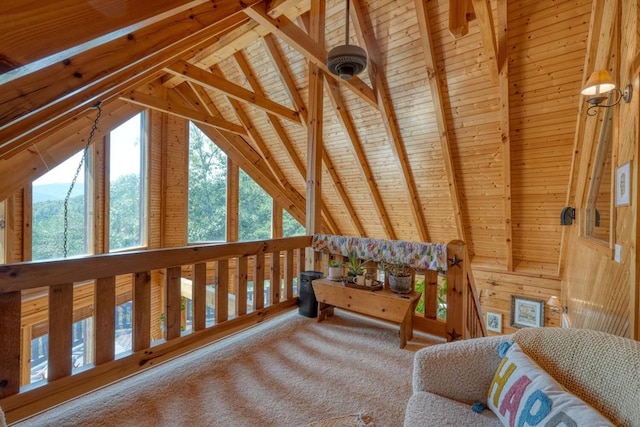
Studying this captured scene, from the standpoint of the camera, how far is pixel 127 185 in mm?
5008

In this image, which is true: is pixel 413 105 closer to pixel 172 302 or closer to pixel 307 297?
pixel 307 297

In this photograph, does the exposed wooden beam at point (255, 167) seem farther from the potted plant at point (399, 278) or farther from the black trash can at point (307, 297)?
the potted plant at point (399, 278)

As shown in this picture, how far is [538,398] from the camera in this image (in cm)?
97

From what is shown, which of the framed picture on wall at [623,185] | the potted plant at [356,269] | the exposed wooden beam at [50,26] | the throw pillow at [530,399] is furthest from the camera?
the potted plant at [356,269]

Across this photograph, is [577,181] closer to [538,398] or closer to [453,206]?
[453,206]

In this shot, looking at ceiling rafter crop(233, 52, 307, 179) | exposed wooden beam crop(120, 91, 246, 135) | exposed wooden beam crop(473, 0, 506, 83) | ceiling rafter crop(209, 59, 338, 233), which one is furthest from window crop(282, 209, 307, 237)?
exposed wooden beam crop(473, 0, 506, 83)

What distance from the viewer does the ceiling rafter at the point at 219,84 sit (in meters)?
3.65

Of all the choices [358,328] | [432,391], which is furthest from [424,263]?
[432,391]

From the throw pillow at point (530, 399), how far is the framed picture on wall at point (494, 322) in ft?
16.5

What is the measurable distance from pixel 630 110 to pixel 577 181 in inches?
75.7

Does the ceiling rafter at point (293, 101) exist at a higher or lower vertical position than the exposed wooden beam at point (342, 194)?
higher

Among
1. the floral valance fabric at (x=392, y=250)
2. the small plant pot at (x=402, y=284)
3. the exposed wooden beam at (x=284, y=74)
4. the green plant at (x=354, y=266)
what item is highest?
the exposed wooden beam at (x=284, y=74)

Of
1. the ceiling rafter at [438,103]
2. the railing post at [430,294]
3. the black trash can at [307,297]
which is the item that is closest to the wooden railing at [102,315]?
the black trash can at [307,297]

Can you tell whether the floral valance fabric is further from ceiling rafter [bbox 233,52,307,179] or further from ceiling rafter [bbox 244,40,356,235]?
ceiling rafter [bbox 233,52,307,179]
